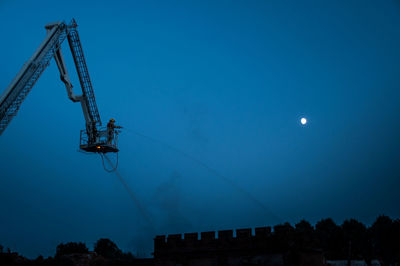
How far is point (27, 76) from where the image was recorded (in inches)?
1051

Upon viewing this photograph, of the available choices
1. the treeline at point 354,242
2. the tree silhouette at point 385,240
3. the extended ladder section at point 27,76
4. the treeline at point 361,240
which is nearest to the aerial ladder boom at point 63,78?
the extended ladder section at point 27,76

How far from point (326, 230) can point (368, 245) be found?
29.8ft

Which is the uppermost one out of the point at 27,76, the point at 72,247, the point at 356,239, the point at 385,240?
the point at 27,76

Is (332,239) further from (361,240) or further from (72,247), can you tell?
(72,247)

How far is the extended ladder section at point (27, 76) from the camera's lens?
25203 mm

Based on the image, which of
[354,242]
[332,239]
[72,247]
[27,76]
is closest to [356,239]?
[354,242]

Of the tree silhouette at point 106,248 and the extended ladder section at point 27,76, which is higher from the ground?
the extended ladder section at point 27,76

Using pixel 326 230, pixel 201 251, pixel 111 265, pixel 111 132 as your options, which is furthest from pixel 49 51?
pixel 326 230

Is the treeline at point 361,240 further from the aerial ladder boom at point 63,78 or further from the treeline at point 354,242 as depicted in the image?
the aerial ladder boom at point 63,78

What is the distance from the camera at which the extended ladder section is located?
25.2 meters

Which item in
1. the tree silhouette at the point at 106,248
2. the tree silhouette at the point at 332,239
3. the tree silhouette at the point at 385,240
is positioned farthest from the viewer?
the tree silhouette at the point at 106,248

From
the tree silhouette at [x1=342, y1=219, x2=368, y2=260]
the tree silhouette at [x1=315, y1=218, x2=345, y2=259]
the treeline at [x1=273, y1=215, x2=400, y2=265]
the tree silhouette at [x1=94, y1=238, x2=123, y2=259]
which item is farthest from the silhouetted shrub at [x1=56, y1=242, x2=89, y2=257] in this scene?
the tree silhouette at [x1=342, y1=219, x2=368, y2=260]

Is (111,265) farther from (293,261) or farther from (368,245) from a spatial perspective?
(368,245)

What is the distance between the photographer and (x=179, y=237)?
83.3 feet
